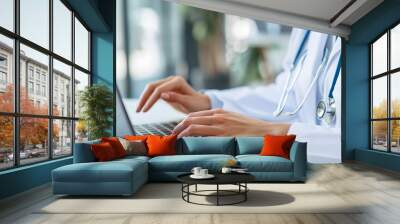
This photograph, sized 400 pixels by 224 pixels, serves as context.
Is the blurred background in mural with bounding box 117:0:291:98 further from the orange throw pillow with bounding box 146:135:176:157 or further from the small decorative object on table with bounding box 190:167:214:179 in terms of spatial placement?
the small decorative object on table with bounding box 190:167:214:179

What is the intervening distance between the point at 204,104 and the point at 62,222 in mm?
5691

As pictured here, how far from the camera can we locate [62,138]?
698 centimetres

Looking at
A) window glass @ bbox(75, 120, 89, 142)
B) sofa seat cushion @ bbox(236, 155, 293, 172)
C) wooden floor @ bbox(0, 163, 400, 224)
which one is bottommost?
wooden floor @ bbox(0, 163, 400, 224)

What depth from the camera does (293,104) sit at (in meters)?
9.09

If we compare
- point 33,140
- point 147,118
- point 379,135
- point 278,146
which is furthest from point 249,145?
point 379,135

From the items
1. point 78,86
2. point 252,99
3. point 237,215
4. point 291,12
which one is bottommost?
point 237,215

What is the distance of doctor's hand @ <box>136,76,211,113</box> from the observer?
900cm

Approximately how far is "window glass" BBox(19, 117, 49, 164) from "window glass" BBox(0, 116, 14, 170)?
23 centimetres

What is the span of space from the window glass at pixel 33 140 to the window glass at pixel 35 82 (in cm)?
16

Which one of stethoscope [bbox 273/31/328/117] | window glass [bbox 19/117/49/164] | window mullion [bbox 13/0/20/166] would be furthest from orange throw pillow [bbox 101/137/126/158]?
stethoscope [bbox 273/31/328/117]

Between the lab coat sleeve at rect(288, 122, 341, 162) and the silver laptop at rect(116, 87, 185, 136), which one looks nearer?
the silver laptop at rect(116, 87, 185, 136)

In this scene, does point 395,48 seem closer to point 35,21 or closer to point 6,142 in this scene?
point 35,21

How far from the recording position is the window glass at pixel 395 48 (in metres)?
7.93

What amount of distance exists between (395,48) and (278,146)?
3.80 metres
